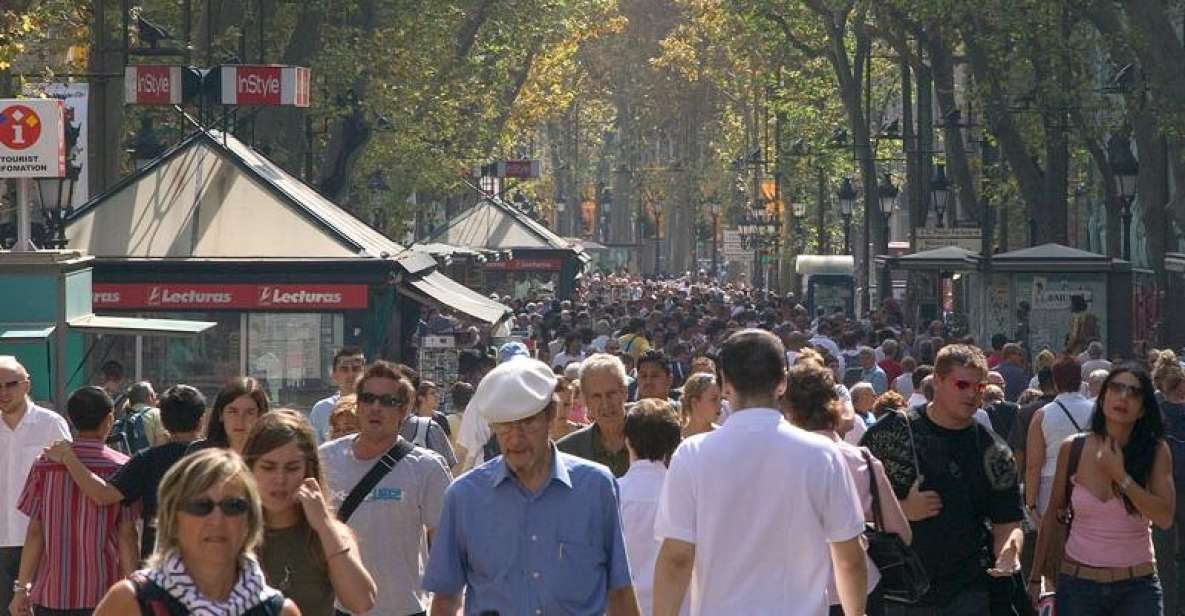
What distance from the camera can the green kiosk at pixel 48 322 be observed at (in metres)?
16.4

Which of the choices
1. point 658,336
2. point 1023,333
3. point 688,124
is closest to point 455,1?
point 658,336

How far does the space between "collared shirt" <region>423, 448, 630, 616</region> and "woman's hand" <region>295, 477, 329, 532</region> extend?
0.32 metres

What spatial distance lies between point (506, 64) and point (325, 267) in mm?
34574

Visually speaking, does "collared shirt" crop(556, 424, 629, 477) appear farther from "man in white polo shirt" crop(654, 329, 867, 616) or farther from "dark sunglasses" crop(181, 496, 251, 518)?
"dark sunglasses" crop(181, 496, 251, 518)

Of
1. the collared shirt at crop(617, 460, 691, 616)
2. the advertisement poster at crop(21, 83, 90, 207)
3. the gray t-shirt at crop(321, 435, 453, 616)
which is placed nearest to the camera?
the gray t-shirt at crop(321, 435, 453, 616)

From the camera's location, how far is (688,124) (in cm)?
11019

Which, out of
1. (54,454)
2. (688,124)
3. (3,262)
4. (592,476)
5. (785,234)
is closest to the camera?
(592,476)

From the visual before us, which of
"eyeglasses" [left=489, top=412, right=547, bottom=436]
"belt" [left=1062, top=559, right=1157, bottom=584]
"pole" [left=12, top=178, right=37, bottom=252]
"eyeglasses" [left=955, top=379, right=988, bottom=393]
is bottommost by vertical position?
"belt" [left=1062, top=559, right=1157, bottom=584]

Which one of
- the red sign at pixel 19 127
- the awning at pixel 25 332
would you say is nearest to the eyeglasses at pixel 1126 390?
the awning at pixel 25 332

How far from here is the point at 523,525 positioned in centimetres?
659

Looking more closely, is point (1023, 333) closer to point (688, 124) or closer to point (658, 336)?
point (658, 336)

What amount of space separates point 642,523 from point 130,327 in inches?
368

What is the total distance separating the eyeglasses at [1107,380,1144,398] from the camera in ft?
30.7

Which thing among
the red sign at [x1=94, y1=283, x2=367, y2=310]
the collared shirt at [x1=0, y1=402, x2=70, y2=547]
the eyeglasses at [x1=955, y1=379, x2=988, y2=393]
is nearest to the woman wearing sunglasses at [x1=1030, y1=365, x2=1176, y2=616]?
the eyeglasses at [x1=955, y1=379, x2=988, y2=393]
